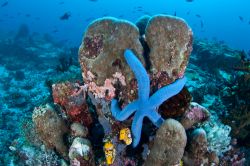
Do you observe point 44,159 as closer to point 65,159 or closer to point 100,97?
A: point 65,159

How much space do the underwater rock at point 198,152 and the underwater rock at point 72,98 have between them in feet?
6.63

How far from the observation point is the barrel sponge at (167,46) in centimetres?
535

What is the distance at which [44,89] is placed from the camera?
44.5 feet

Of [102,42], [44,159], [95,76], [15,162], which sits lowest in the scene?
[15,162]

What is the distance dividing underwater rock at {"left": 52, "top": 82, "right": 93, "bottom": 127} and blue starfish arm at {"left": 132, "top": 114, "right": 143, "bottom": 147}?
1.13m

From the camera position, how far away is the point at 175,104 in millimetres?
5633

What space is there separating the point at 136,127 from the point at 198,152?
1.15 m

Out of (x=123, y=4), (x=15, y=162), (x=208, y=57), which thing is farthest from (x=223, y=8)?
(x=15, y=162)

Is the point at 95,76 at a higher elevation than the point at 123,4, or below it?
higher

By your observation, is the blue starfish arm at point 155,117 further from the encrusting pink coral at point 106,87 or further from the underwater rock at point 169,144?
the encrusting pink coral at point 106,87

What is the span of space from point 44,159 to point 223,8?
197 meters

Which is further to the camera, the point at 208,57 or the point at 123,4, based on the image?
the point at 123,4

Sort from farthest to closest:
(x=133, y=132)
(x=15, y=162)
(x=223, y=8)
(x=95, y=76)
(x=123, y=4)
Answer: (x=223, y=8)
(x=123, y=4)
(x=15, y=162)
(x=95, y=76)
(x=133, y=132)

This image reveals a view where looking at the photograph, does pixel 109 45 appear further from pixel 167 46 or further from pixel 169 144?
pixel 169 144
